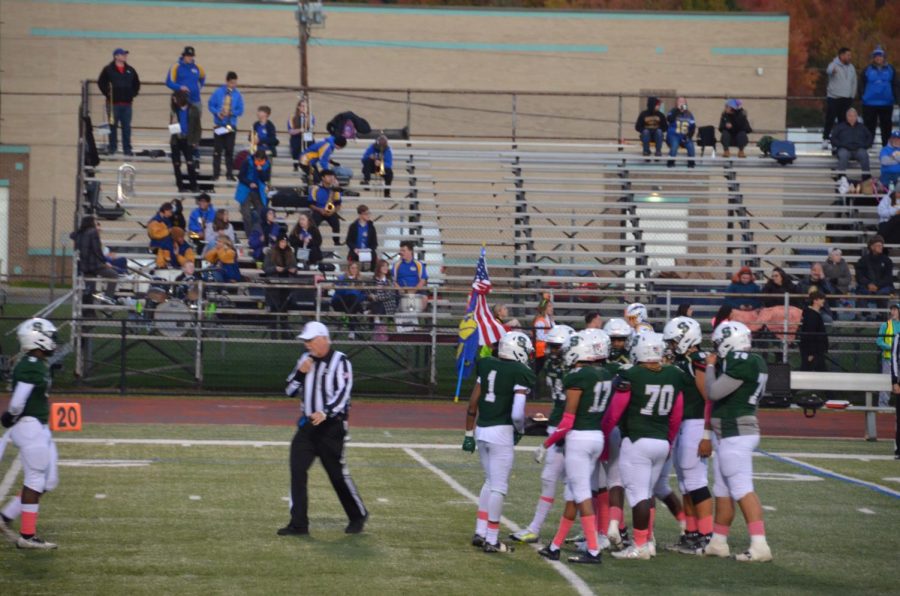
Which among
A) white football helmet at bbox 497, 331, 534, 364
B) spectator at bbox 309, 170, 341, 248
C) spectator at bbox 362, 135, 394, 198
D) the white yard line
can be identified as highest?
spectator at bbox 362, 135, 394, 198

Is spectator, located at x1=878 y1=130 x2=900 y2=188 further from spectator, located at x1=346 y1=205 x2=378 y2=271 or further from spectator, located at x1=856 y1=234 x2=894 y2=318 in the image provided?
spectator, located at x1=346 y1=205 x2=378 y2=271

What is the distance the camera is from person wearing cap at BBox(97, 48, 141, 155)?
2562cm

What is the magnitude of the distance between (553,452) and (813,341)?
1225 centimetres

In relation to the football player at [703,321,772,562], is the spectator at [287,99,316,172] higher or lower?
higher

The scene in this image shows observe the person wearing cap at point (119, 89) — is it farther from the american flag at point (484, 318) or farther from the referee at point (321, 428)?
the referee at point (321, 428)

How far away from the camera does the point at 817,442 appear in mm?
19359

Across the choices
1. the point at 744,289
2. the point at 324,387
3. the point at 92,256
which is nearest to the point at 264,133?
the point at 92,256

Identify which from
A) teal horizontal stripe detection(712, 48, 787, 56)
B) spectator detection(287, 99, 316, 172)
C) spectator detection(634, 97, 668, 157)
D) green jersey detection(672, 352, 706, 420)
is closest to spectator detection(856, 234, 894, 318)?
spectator detection(634, 97, 668, 157)

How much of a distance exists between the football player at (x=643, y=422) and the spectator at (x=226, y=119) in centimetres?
1688

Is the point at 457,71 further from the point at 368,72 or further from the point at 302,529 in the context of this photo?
the point at 302,529

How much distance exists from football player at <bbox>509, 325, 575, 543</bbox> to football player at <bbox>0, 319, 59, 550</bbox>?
3.68m

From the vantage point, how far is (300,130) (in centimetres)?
2719

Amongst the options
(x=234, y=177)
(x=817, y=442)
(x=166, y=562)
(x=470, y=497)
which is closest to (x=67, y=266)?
(x=234, y=177)

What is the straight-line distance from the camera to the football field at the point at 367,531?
31.2 ft
